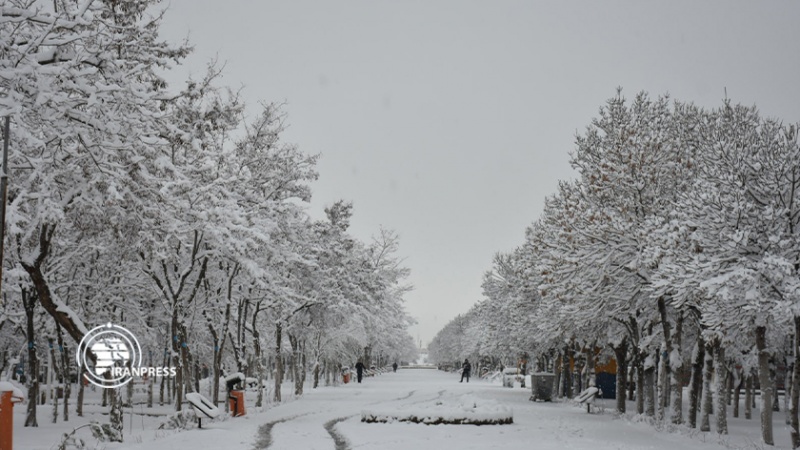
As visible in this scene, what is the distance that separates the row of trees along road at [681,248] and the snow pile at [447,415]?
161 inches

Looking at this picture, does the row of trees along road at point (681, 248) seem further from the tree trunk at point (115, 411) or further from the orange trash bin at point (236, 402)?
the tree trunk at point (115, 411)

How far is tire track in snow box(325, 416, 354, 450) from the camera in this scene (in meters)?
16.8

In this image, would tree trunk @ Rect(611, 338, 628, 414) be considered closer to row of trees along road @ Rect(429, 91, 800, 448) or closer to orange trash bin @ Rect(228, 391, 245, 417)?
row of trees along road @ Rect(429, 91, 800, 448)

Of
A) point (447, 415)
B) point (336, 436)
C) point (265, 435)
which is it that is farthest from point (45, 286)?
point (447, 415)

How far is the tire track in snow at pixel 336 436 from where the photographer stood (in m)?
16.8

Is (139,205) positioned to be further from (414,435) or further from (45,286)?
(414,435)

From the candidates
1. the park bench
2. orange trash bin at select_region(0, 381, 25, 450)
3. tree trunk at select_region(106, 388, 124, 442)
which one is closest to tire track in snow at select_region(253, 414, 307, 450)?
the park bench

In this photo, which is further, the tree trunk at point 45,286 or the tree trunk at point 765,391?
the tree trunk at point 765,391

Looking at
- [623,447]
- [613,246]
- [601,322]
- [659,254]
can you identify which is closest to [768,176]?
[659,254]

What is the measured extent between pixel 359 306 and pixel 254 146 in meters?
14.8

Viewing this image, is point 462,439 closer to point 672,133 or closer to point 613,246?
point 613,246

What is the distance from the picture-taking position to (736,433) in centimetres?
2419

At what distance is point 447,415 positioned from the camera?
22.5 m

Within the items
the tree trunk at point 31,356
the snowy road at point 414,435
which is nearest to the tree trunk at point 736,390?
the snowy road at point 414,435
